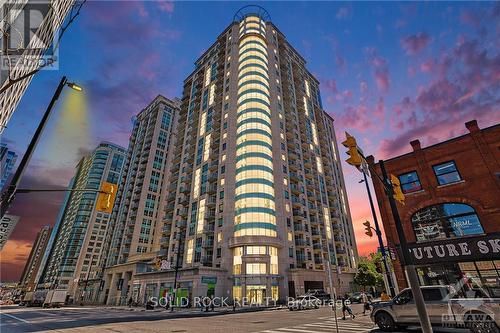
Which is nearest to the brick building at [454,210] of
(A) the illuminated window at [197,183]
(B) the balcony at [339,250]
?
(A) the illuminated window at [197,183]

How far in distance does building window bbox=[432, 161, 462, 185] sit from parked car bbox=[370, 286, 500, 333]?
32.9ft

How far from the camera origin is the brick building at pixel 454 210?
52.6ft

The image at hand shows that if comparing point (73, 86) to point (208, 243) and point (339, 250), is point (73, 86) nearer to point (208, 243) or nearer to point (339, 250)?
point (208, 243)

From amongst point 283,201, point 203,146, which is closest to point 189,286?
point 283,201

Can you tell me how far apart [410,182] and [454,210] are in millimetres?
3850

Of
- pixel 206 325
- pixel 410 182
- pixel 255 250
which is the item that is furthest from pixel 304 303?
pixel 410 182

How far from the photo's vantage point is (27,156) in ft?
22.8

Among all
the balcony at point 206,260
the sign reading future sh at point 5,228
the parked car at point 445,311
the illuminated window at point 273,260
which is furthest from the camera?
the balcony at point 206,260

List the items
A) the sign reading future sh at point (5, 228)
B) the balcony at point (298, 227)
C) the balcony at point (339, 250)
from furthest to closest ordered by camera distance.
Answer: the balcony at point (339, 250)
the balcony at point (298, 227)
the sign reading future sh at point (5, 228)

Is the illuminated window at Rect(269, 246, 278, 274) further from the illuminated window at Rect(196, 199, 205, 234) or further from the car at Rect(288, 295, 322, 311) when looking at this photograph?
the illuminated window at Rect(196, 199, 205, 234)

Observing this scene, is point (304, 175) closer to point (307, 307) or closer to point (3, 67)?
point (307, 307)

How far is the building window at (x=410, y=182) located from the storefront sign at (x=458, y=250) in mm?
5879

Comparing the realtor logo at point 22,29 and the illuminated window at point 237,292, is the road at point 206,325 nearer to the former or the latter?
the realtor logo at point 22,29

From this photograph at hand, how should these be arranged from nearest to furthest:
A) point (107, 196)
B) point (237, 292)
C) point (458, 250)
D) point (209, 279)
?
1. point (107, 196)
2. point (458, 250)
3. point (237, 292)
4. point (209, 279)
